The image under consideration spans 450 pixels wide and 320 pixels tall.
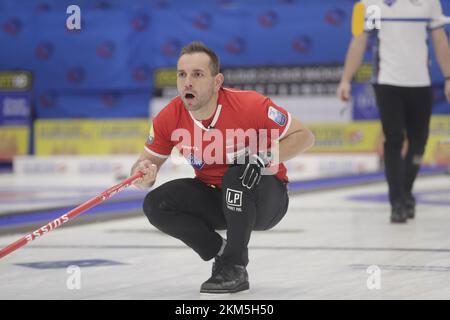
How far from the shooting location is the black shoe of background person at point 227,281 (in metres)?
3.55

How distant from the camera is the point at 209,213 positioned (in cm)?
375

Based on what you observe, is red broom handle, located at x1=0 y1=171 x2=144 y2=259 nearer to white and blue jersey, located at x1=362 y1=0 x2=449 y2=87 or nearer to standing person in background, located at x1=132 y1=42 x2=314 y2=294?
standing person in background, located at x1=132 y1=42 x2=314 y2=294

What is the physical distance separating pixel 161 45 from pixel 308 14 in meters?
1.92

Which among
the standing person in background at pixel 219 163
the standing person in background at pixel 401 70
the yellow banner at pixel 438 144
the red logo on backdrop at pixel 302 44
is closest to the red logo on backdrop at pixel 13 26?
the red logo on backdrop at pixel 302 44

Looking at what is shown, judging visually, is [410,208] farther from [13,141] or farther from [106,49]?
[13,141]

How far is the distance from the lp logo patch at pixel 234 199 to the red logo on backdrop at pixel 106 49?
9493 millimetres

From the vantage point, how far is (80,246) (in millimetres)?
5230

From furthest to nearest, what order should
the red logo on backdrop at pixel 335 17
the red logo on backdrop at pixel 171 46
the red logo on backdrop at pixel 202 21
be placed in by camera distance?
the red logo on backdrop at pixel 171 46 < the red logo on backdrop at pixel 202 21 < the red logo on backdrop at pixel 335 17

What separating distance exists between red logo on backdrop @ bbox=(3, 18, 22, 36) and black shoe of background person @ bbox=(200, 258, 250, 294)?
9.90 metres

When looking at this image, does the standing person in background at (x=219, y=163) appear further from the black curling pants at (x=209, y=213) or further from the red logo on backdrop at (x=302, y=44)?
the red logo on backdrop at (x=302, y=44)

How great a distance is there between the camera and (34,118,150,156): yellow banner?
1255 cm

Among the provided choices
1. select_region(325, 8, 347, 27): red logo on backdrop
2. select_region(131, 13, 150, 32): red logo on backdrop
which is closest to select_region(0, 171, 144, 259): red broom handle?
select_region(325, 8, 347, 27): red logo on backdrop
